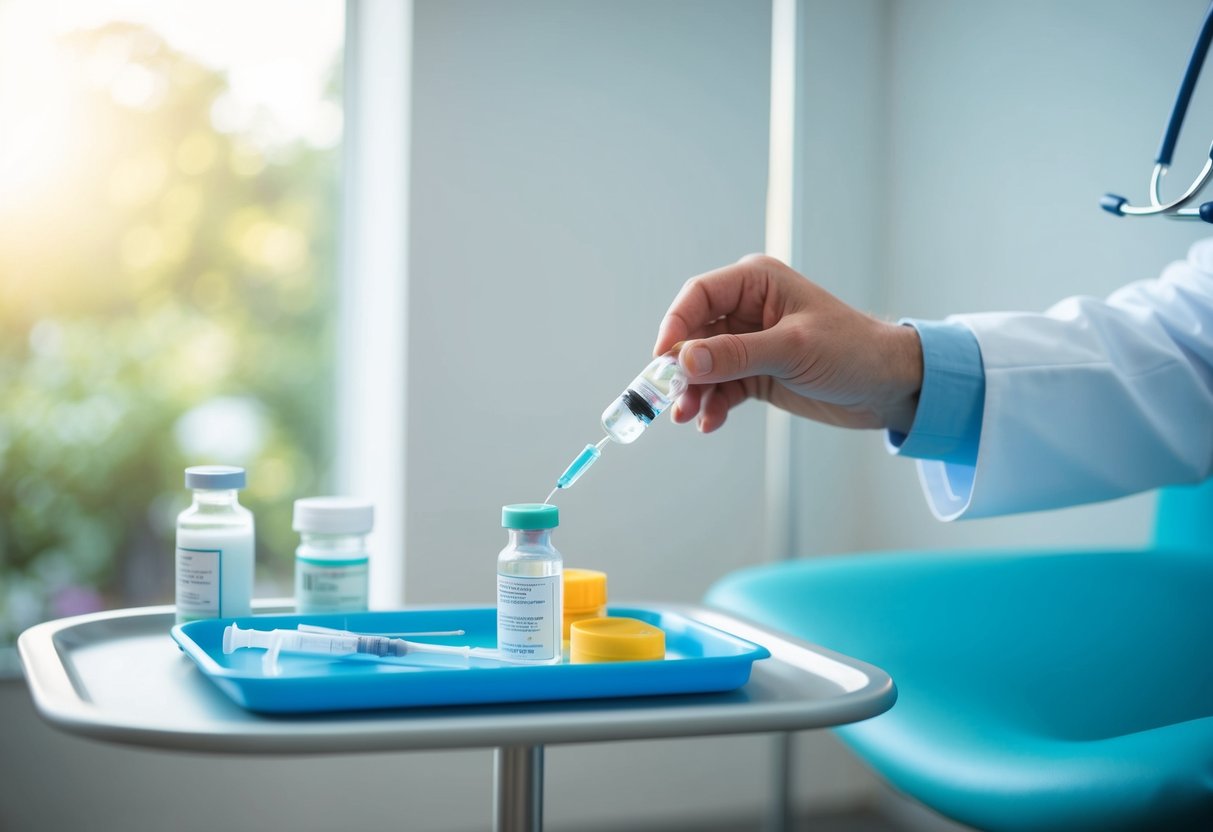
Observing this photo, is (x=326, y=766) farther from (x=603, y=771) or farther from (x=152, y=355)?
(x=152, y=355)

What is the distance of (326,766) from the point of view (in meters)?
1.85

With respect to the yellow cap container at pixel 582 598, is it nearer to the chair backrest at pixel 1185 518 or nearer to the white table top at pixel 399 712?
the white table top at pixel 399 712

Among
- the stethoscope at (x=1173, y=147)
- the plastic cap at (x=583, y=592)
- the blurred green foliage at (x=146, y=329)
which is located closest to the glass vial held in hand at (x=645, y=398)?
the plastic cap at (x=583, y=592)

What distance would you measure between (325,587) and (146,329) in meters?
1.28

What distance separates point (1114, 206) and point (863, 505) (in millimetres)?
1089

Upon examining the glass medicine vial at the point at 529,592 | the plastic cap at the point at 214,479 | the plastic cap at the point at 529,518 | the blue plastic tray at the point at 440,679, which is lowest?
the blue plastic tray at the point at 440,679

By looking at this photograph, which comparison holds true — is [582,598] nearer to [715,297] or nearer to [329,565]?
[329,565]

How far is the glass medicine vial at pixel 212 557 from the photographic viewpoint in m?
0.84

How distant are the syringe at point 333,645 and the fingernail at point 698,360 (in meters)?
0.27

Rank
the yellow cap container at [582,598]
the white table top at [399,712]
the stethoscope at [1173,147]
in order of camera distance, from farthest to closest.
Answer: the stethoscope at [1173,147]
the yellow cap container at [582,598]
the white table top at [399,712]

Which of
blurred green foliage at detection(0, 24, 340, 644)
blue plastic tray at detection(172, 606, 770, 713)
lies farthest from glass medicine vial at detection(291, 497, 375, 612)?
blurred green foliage at detection(0, 24, 340, 644)

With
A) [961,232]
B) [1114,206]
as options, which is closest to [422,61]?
[961,232]

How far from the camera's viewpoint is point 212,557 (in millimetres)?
840

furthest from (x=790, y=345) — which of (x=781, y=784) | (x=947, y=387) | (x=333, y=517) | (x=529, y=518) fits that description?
(x=781, y=784)
